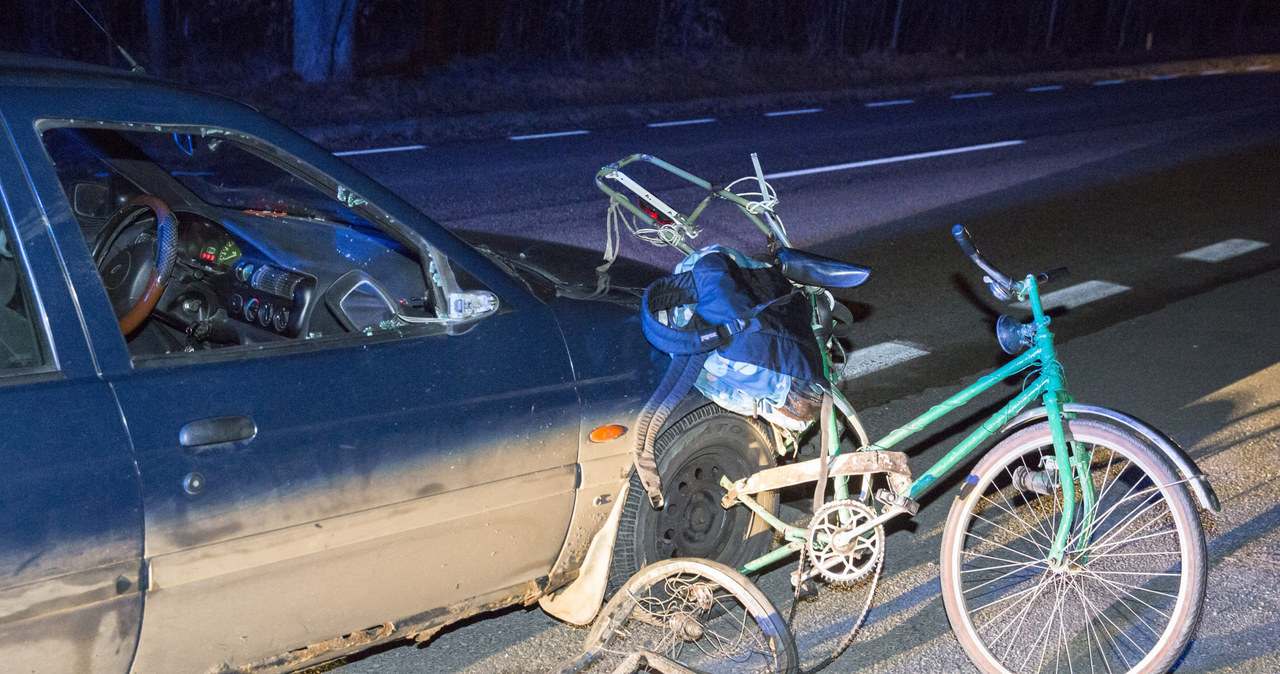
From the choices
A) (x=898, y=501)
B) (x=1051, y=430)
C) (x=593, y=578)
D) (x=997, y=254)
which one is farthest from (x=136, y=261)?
(x=997, y=254)

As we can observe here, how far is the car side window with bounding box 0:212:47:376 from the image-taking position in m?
2.69

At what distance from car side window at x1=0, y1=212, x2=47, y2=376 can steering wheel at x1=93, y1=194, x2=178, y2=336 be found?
672 millimetres

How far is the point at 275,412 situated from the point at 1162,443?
250 cm

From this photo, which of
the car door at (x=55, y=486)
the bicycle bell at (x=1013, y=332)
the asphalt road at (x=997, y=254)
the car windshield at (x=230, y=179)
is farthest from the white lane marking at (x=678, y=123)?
the car door at (x=55, y=486)

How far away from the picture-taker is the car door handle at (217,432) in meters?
2.78

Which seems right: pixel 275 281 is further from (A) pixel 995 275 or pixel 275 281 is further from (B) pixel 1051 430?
(B) pixel 1051 430

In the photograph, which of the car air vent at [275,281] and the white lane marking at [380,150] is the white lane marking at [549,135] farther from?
the car air vent at [275,281]

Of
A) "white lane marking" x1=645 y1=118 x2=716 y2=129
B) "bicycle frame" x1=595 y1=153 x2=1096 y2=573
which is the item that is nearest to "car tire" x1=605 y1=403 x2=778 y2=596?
"bicycle frame" x1=595 y1=153 x2=1096 y2=573

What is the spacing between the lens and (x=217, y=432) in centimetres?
283

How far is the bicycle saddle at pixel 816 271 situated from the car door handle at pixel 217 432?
1.75m

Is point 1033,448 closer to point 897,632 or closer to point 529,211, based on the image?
point 897,632

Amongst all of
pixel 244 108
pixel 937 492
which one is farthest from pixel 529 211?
pixel 244 108

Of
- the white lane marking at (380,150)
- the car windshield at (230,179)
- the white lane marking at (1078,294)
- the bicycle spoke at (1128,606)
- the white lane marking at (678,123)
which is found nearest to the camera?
the car windshield at (230,179)

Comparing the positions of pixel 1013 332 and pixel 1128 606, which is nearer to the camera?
pixel 1013 332
